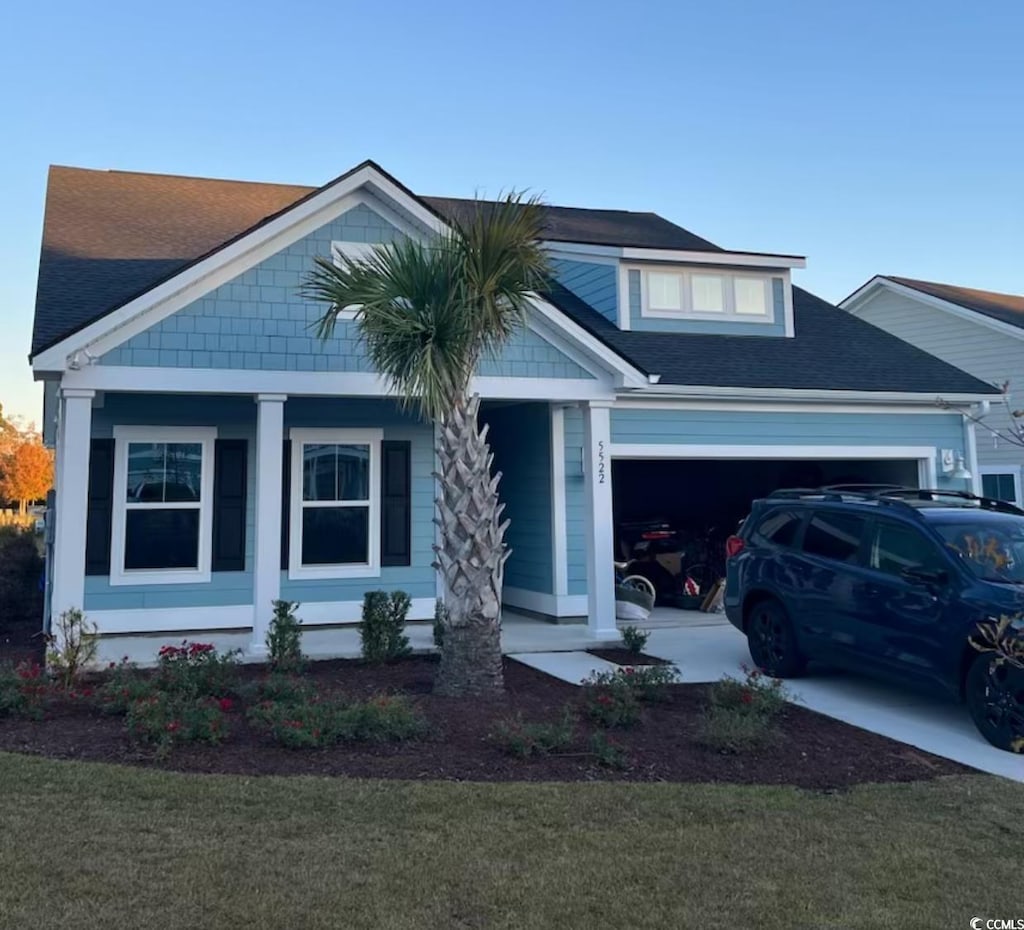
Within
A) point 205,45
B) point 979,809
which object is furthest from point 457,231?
point 205,45

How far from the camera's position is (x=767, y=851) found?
414 centimetres

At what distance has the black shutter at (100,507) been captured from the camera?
10.2 metres

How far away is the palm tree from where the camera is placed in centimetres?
690

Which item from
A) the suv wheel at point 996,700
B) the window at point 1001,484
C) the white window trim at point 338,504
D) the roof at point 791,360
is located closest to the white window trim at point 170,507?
the white window trim at point 338,504

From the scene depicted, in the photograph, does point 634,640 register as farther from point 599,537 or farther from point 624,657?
point 599,537

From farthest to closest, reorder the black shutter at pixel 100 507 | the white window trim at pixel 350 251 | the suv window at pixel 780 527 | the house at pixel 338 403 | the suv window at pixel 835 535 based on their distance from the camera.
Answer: the black shutter at pixel 100 507, the white window trim at pixel 350 251, the house at pixel 338 403, the suv window at pixel 780 527, the suv window at pixel 835 535

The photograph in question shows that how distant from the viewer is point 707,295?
14336 mm

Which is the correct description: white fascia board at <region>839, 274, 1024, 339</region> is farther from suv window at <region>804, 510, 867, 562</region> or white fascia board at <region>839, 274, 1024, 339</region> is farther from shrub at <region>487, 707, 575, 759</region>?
shrub at <region>487, 707, 575, 759</region>

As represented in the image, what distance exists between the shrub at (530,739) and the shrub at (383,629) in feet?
10.3

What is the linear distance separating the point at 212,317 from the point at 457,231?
3474 mm

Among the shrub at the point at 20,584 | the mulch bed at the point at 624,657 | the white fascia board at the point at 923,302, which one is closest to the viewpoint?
the mulch bed at the point at 624,657

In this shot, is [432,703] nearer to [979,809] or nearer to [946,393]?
[979,809]

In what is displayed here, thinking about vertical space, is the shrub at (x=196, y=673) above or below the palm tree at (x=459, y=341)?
below

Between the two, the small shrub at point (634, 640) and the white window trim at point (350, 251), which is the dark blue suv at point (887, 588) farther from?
the white window trim at point (350, 251)
